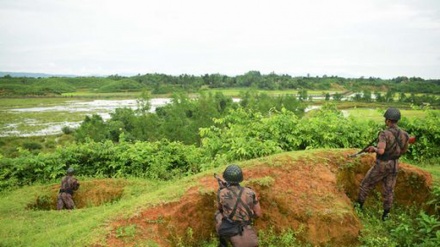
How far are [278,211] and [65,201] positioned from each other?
7.53 metres

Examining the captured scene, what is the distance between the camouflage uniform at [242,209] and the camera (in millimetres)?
6180

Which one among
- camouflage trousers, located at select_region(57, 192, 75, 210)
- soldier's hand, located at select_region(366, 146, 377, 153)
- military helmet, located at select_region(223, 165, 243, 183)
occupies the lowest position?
camouflage trousers, located at select_region(57, 192, 75, 210)

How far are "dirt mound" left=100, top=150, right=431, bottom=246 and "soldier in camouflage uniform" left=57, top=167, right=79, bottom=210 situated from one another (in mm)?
5246

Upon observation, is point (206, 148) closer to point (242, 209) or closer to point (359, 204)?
point (359, 204)

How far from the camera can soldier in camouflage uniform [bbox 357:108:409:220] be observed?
7.55m

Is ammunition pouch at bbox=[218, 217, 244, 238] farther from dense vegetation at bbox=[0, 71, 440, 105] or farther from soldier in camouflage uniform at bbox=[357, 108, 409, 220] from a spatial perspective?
dense vegetation at bbox=[0, 71, 440, 105]

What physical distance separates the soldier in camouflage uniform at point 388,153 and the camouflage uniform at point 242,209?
11.0 ft

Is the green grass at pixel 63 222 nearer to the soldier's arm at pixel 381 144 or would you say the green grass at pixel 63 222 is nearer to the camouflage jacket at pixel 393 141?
the soldier's arm at pixel 381 144

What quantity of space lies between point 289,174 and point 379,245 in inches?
97.6

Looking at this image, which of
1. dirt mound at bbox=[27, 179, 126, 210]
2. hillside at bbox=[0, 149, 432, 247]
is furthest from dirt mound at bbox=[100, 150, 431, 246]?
dirt mound at bbox=[27, 179, 126, 210]

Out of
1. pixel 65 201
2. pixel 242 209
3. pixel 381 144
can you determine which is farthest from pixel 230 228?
pixel 65 201

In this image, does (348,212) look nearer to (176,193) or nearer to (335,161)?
(335,161)

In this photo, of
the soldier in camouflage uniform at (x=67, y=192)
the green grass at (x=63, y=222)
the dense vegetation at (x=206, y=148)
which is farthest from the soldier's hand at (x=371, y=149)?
the soldier in camouflage uniform at (x=67, y=192)

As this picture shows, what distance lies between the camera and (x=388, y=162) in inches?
303
